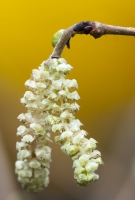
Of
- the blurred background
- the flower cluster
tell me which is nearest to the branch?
the flower cluster

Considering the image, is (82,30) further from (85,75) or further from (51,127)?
(85,75)

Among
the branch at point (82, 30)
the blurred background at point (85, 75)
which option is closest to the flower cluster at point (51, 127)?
the branch at point (82, 30)

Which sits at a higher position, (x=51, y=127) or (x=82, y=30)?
(x=82, y=30)

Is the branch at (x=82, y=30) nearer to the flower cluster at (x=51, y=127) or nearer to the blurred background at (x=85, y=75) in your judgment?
the flower cluster at (x=51, y=127)

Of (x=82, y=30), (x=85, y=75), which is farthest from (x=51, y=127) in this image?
(x=85, y=75)

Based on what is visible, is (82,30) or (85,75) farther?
(85,75)

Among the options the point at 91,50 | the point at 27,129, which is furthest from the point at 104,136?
the point at 27,129
